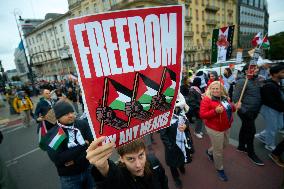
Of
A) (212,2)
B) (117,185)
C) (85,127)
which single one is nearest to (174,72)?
(117,185)

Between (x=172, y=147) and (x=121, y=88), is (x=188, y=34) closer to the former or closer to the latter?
(x=172, y=147)

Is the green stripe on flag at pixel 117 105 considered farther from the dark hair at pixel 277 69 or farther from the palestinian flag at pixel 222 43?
the dark hair at pixel 277 69

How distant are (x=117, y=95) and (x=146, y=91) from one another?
180 millimetres

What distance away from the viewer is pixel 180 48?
3.88 feet

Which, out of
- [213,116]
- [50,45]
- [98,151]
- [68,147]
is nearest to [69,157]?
[68,147]

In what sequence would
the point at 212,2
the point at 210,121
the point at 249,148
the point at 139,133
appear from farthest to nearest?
1. the point at 212,2
2. the point at 249,148
3. the point at 210,121
4. the point at 139,133

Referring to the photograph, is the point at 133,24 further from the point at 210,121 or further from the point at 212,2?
the point at 212,2

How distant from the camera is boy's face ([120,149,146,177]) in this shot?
1597 millimetres

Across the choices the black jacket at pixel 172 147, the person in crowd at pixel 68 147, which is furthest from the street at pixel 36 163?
the person in crowd at pixel 68 147

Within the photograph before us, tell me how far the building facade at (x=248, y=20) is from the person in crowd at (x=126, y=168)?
60.1 meters

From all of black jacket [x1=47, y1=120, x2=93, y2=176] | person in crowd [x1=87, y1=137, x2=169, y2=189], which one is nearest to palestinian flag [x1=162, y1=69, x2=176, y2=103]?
person in crowd [x1=87, y1=137, x2=169, y2=189]

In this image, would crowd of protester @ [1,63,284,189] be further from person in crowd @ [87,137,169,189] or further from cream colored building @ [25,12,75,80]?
cream colored building @ [25,12,75,80]

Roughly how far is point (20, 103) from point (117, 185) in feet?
30.8

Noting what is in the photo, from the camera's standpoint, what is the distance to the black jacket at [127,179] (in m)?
1.26
